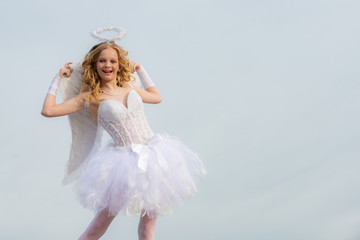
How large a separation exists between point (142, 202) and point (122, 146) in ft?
1.89

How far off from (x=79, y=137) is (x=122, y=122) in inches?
26.1

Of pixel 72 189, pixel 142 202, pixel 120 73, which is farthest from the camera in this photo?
pixel 120 73

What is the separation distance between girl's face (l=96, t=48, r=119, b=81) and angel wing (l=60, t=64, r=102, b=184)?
10.9 inches

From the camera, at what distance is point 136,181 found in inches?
161

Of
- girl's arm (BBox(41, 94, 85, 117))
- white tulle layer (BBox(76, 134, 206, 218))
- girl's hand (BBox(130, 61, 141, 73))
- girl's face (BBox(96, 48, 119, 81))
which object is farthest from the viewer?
girl's hand (BBox(130, 61, 141, 73))

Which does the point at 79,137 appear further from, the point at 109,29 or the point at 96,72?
the point at 109,29

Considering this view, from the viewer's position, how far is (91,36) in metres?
4.75

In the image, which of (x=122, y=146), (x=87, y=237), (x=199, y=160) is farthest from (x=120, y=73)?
(x=87, y=237)

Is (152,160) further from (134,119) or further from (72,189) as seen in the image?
(72,189)

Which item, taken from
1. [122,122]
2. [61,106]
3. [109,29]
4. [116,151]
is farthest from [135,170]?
[109,29]

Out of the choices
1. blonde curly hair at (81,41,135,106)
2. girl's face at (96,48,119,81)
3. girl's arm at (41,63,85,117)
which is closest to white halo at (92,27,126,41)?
blonde curly hair at (81,41,135,106)

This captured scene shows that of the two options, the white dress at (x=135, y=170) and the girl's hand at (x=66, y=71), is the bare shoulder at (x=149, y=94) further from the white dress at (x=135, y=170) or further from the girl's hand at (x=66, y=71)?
the girl's hand at (x=66, y=71)

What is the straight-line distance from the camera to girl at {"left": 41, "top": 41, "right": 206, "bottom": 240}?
4105 mm

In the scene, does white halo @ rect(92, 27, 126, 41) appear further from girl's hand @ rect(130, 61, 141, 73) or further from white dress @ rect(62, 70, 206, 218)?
white dress @ rect(62, 70, 206, 218)
